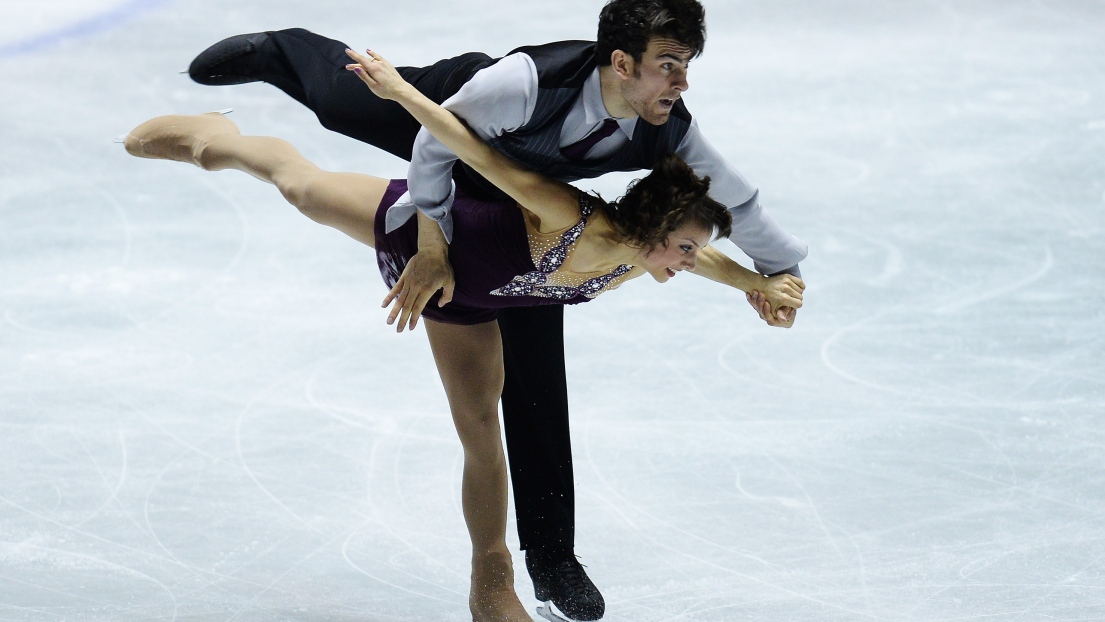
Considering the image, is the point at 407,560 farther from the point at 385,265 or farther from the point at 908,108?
the point at 908,108

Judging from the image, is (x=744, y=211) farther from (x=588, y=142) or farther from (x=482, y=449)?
(x=482, y=449)

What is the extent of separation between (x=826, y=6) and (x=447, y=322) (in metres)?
5.97

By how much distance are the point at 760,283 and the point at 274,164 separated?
1233 mm

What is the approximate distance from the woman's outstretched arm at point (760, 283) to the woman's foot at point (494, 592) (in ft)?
2.91

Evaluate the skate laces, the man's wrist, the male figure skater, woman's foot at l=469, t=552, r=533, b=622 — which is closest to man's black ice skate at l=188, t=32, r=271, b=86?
the male figure skater

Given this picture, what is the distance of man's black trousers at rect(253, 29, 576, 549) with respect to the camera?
9.73ft

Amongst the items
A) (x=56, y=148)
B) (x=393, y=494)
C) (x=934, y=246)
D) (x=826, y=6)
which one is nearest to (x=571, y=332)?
(x=393, y=494)

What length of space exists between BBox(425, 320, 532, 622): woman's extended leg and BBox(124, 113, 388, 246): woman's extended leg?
0.33m

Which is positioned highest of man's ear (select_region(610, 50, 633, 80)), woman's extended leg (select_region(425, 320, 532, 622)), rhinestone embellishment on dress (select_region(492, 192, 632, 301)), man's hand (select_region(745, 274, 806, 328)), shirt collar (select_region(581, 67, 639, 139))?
man's ear (select_region(610, 50, 633, 80))

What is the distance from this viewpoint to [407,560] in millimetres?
3381

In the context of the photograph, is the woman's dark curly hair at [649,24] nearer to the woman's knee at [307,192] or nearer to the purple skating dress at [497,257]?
the purple skating dress at [497,257]

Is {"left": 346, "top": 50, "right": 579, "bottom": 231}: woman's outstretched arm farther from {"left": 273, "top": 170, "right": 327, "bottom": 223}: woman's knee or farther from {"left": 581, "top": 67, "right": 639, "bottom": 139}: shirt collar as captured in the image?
{"left": 273, "top": 170, "right": 327, "bottom": 223}: woman's knee

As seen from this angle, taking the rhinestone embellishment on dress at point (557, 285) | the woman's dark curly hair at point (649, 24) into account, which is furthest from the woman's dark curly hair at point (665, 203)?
the woman's dark curly hair at point (649, 24)

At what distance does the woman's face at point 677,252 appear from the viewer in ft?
8.41
